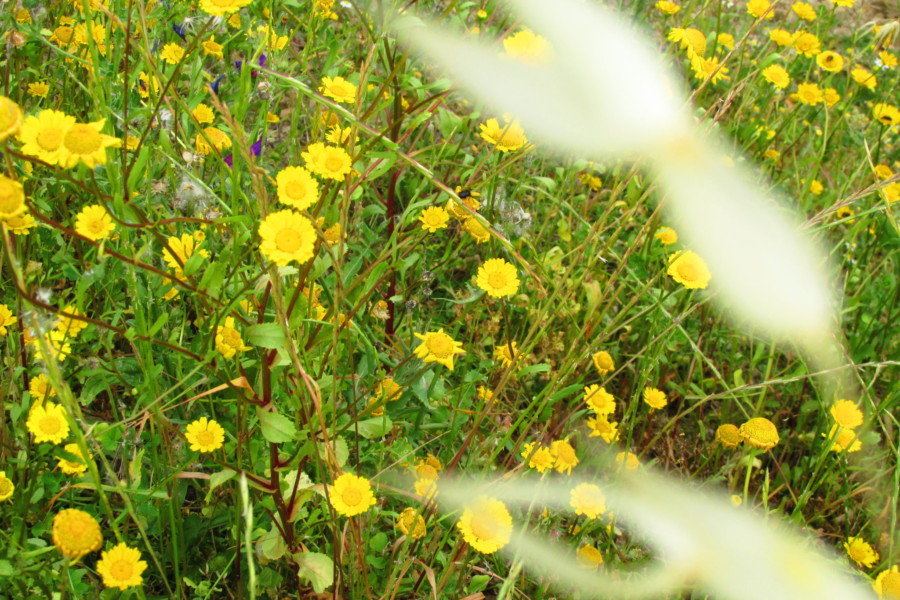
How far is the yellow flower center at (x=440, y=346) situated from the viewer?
3.70 ft

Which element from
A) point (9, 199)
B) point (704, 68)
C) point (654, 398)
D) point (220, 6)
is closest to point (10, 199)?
point (9, 199)

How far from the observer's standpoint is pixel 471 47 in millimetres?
502

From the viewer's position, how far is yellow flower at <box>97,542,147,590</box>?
0.87 m

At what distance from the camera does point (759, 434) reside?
133 centimetres

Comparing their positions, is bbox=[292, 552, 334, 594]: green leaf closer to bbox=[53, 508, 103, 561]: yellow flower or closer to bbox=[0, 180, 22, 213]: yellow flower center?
bbox=[53, 508, 103, 561]: yellow flower

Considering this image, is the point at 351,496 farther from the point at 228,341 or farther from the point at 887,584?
→ the point at 887,584

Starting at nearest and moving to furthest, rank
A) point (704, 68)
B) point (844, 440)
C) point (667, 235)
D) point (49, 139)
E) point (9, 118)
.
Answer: point (9, 118), point (49, 139), point (844, 440), point (704, 68), point (667, 235)

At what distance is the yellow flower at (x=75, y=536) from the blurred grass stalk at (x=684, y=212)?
52 centimetres

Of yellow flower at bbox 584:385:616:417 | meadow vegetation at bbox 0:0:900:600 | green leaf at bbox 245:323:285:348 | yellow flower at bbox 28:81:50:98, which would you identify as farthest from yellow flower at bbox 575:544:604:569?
yellow flower at bbox 28:81:50:98

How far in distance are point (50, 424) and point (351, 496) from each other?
16.9 inches

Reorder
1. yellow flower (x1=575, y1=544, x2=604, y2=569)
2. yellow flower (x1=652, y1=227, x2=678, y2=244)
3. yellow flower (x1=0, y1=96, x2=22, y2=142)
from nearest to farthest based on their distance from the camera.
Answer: yellow flower (x1=0, y1=96, x2=22, y2=142) < yellow flower (x1=575, y1=544, x2=604, y2=569) < yellow flower (x1=652, y1=227, x2=678, y2=244)

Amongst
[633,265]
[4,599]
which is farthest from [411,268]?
[4,599]

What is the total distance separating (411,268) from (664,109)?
1445 mm

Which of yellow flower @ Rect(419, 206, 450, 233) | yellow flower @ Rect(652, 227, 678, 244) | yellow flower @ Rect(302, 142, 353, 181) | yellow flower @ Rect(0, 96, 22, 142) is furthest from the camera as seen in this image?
yellow flower @ Rect(652, 227, 678, 244)
